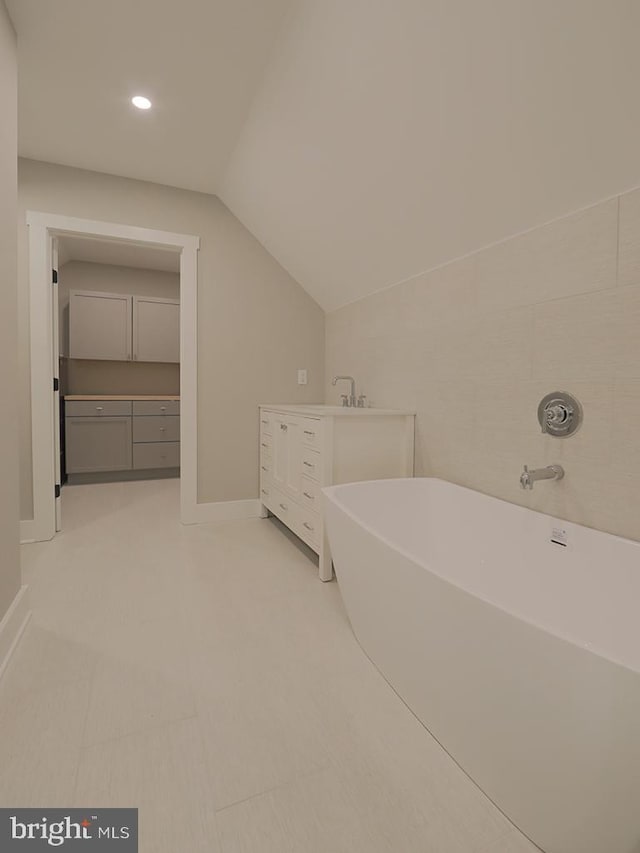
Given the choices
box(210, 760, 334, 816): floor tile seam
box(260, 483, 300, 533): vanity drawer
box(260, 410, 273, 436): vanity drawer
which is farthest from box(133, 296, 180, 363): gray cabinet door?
box(210, 760, 334, 816): floor tile seam

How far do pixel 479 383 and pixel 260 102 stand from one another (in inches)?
71.3

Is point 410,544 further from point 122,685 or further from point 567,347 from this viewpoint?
point 122,685

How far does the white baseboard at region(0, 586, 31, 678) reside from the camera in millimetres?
1505

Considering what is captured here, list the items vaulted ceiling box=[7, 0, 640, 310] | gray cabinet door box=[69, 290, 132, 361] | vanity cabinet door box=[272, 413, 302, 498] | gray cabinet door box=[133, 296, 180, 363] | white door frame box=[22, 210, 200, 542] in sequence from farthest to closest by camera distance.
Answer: gray cabinet door box=[133, 296, 180, 363] < gray cabinet door box=[69, 290, 132, 361] < white door frame box=[22, 210, 200, 542] < vanity cabinet door box=[272, 413, 302, 498] < vaulted ceiling box=[7, 0, 640, 310]

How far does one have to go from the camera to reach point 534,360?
169cm

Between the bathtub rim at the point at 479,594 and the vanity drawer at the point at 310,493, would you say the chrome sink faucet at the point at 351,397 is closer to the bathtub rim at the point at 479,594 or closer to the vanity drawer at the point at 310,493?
the vanity drawer at the point at 310,493

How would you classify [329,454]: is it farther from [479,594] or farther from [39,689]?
[39,689]

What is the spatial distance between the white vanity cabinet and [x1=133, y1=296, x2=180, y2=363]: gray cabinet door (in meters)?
2.65

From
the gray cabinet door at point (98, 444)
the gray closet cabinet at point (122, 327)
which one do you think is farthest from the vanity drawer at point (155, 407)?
the gray closet cabinet at point (122, 327)

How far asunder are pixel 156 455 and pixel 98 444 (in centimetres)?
57

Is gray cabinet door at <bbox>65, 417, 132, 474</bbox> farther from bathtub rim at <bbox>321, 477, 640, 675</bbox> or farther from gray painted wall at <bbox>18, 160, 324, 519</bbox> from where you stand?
bathtub rim at <bbox>321, 477, 640, 675</bbox>

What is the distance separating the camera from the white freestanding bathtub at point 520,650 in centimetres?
74

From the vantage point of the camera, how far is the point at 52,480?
2.83 m

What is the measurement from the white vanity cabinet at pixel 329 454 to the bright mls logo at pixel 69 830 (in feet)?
4.43
